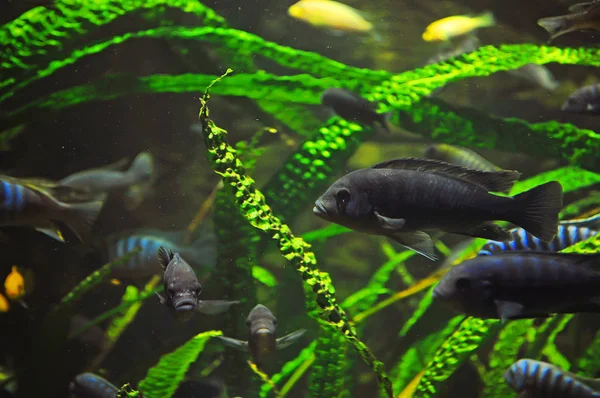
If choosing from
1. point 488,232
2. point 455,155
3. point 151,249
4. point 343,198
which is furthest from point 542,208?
point 151,249

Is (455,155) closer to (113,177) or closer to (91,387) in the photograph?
(113,177)

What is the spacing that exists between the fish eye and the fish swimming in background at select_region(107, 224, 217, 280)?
1.50 m

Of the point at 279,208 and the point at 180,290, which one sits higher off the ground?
the point at 180,290

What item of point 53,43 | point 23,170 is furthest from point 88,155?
point 53,43

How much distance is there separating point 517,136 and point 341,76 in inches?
53.1

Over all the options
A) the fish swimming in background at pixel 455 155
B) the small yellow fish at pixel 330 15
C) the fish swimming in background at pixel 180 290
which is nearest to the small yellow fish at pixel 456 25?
the small yellow fish at pixel 330 15

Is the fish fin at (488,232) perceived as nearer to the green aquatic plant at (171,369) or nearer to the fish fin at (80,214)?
the green aquatic plant at (171,369)

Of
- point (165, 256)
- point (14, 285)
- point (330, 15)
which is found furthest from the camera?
point (330, 15)

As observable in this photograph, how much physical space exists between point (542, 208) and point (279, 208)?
1.70 metres

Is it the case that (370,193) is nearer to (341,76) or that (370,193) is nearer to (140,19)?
(341,76)

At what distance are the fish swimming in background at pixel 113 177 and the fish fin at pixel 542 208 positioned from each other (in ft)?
10.4

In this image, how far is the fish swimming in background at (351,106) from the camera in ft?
10.1

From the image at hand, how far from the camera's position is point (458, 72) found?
2934 millimetres

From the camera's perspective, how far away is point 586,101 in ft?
9.70
